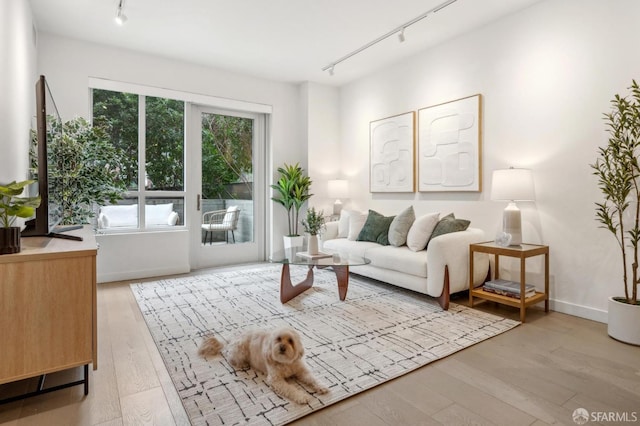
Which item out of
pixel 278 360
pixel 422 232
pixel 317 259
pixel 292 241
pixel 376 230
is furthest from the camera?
pixel 292 241

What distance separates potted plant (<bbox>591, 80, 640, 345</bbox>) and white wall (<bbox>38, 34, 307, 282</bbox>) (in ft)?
12.3

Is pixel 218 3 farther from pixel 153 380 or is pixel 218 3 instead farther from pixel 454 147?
pixel 153 380

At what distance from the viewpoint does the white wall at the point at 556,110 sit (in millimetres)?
2805

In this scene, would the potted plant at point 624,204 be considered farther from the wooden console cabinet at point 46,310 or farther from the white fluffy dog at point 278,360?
the wooden console cabinet at point 46,310

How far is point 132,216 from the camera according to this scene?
4359 millimetres

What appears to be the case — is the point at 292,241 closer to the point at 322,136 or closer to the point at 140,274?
the point at 322,136

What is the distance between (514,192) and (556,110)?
82 centimetres

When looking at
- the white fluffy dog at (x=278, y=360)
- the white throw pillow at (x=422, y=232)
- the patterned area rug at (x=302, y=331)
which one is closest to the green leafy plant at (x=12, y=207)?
the patterned area rug at (x=302, y=331)

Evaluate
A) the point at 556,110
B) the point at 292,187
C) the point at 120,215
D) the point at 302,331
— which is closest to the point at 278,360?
the point at 302,331

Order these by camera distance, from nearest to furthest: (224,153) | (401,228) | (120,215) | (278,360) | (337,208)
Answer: (278,360)
(401,228)
(120,215)
(224,153)
(337,208)

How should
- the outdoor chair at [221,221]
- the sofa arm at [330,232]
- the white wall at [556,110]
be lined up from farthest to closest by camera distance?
the outdoor chair at [221,221] < the sofa arm at [330,232] < the white wall at [556,110]

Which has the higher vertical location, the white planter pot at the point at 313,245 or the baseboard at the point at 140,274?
the white planter pot at the point at 313,245

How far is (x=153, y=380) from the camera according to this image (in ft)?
6.43

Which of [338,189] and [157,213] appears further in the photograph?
[338,189]
